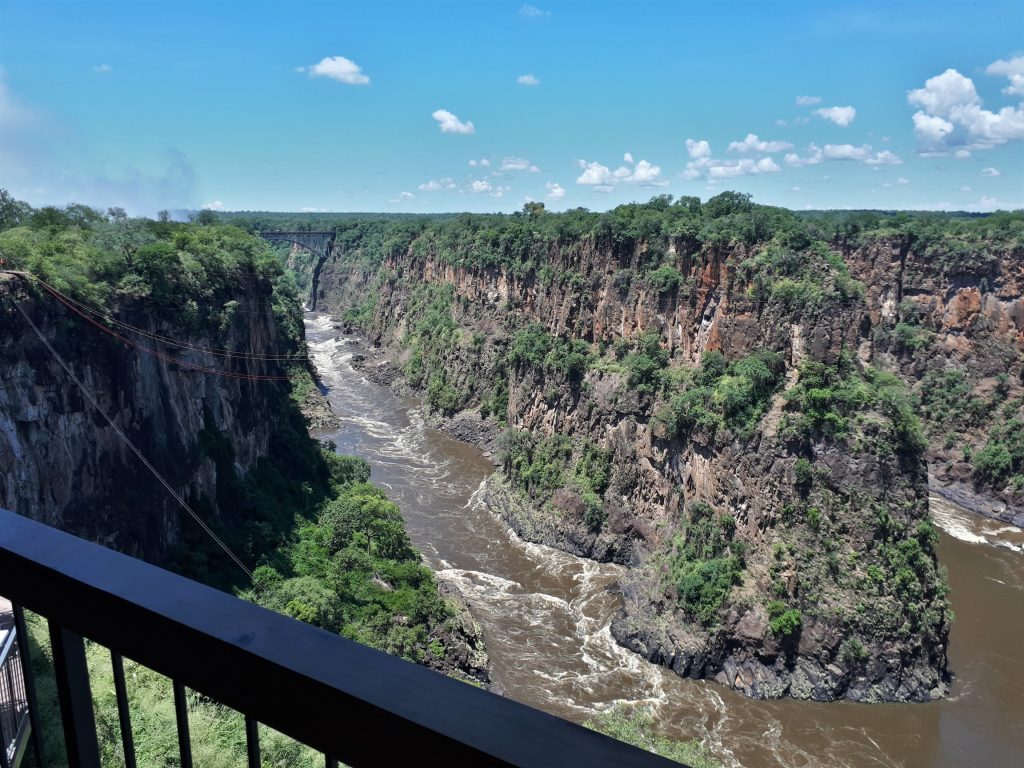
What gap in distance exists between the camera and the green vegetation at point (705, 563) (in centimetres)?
2633

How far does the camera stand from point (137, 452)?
74.3 ft

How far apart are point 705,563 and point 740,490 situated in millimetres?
3117

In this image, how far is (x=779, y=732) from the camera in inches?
891

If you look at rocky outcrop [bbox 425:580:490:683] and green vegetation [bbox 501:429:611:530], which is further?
green vegetation [bbox 501:429:611:530]

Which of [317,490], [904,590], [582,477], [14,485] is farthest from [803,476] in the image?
[14,485]

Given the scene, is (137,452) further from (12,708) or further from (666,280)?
(666,280)

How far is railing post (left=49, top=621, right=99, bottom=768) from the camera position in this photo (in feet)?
6.70

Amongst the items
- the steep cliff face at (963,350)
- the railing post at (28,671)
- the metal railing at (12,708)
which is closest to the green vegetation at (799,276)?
the steep cliff face at (963,350)

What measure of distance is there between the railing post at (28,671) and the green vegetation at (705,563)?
2590 cm

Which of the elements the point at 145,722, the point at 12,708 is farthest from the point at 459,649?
the point at 12,708

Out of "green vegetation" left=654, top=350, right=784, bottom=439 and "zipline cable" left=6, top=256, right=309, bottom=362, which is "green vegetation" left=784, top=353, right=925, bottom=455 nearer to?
"green vegetation" left=654, top=350, right=784, bottom=439

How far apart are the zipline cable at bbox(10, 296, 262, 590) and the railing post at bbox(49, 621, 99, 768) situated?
2028 cm

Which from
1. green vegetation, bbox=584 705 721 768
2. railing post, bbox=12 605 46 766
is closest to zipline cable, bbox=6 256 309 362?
green vegetation, bbox=584 705 721 768

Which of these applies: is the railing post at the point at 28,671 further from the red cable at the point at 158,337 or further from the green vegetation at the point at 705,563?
the green vegetation at the point at 705,563
